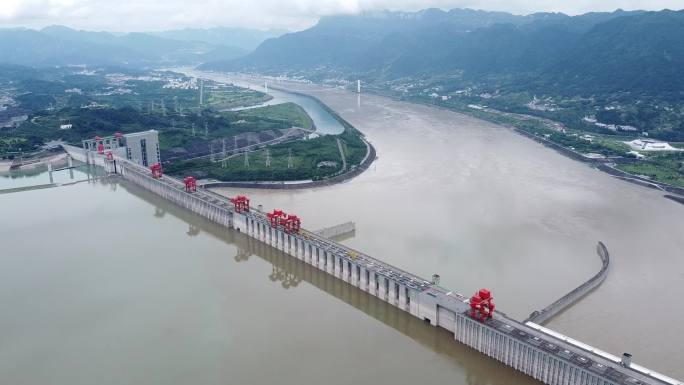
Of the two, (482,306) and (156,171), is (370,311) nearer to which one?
(482,306)

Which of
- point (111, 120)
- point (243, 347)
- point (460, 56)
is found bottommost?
point (243, 347)

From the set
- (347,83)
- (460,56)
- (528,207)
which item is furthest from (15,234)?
(460,56)

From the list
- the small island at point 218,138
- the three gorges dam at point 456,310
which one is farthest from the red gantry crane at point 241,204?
the small island at point 218,138

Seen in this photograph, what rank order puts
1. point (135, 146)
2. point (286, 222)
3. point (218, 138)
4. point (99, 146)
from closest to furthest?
point (286, 222) → point (135, 146) → point (99, 146) → point (218, 138)

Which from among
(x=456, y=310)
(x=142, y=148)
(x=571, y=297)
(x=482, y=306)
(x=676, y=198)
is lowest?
(x=571, y=297)

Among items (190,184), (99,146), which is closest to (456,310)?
(190,184)

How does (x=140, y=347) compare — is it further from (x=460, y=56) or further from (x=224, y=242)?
(x=460, y=56)

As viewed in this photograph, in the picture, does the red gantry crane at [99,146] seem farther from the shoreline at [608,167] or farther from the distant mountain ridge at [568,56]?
the distant mountain ridge at [568,56]
